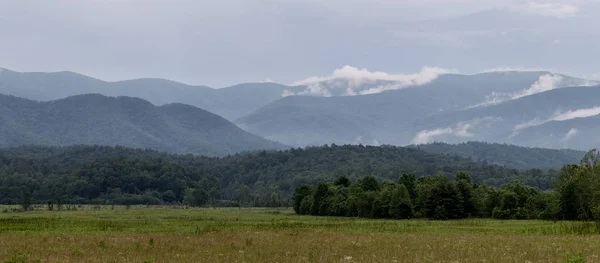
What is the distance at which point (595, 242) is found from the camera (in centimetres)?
4219

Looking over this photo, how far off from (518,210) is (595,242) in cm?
6287

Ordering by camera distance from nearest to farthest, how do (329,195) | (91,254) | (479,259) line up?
(479,259) → (91,254) → (329,195)

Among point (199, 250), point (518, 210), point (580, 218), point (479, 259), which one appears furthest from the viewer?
point (518, 210)

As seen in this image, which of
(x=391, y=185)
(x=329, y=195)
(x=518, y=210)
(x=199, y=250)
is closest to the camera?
(x=199, y=250)

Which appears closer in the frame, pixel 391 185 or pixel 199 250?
pixel 199 250

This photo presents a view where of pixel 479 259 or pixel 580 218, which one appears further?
pixel 580 218

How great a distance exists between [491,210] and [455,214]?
1053 cm

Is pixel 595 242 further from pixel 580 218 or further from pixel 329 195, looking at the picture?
pixel 329 195

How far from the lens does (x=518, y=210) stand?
4053 inches

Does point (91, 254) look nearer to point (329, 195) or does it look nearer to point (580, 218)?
point (580, 218)

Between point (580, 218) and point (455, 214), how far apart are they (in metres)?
20.3

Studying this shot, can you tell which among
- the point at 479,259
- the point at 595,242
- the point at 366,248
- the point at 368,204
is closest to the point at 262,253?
the point at 366,248

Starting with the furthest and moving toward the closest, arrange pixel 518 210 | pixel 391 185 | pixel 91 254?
pixel 391 185
pixel 518 210
pixel 91 254

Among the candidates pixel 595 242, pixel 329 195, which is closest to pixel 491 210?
pixel 329 195
